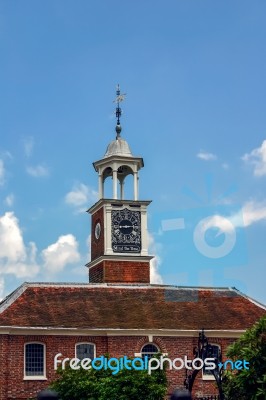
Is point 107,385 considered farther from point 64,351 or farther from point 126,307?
point 126,307

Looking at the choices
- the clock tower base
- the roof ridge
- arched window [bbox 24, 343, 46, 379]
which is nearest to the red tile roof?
the roof ridge

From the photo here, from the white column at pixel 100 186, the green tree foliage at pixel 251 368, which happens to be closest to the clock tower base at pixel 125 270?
the white column at pixel 100 186

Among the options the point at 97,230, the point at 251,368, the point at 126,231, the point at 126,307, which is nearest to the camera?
the point at 251,368

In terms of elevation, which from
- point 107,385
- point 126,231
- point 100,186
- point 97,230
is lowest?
point 107,385

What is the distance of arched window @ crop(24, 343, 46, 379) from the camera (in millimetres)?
35938

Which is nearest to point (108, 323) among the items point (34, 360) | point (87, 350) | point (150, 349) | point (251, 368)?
point (87, 350)

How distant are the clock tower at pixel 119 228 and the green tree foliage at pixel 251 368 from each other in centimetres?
2218

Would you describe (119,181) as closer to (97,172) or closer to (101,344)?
(97,172)

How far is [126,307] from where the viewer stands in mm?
38844

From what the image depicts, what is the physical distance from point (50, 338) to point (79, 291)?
4.21m

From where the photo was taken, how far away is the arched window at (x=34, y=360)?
3594 cm

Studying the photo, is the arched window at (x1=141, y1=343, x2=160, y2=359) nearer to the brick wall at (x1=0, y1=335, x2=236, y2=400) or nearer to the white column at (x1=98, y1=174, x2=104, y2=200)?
the brick wall at (x1=0, y1=335, x2=236, y2=400)

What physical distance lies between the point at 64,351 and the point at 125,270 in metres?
9.66

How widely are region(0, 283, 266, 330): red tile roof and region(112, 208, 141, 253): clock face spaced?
17.7ft
